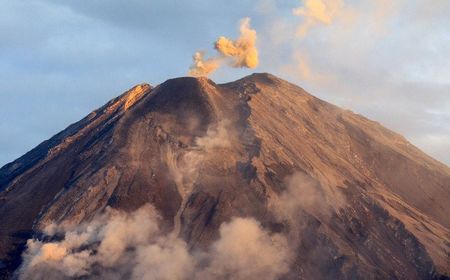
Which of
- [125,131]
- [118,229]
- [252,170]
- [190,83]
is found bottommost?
[118,229]

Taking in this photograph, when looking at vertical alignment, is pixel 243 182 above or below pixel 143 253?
above

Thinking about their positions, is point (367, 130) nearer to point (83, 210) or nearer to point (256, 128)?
point (256, 128)

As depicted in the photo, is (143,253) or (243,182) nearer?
(143,253)

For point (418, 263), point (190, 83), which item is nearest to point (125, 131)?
point (190, 83)

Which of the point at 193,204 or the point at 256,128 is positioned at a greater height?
the point at 256,128

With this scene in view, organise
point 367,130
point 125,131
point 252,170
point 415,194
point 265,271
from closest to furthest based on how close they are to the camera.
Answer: point 265,271 → point 252,170 → point 125,131 → point 415,194 → point 367,130

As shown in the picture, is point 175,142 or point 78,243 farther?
point 175,142
